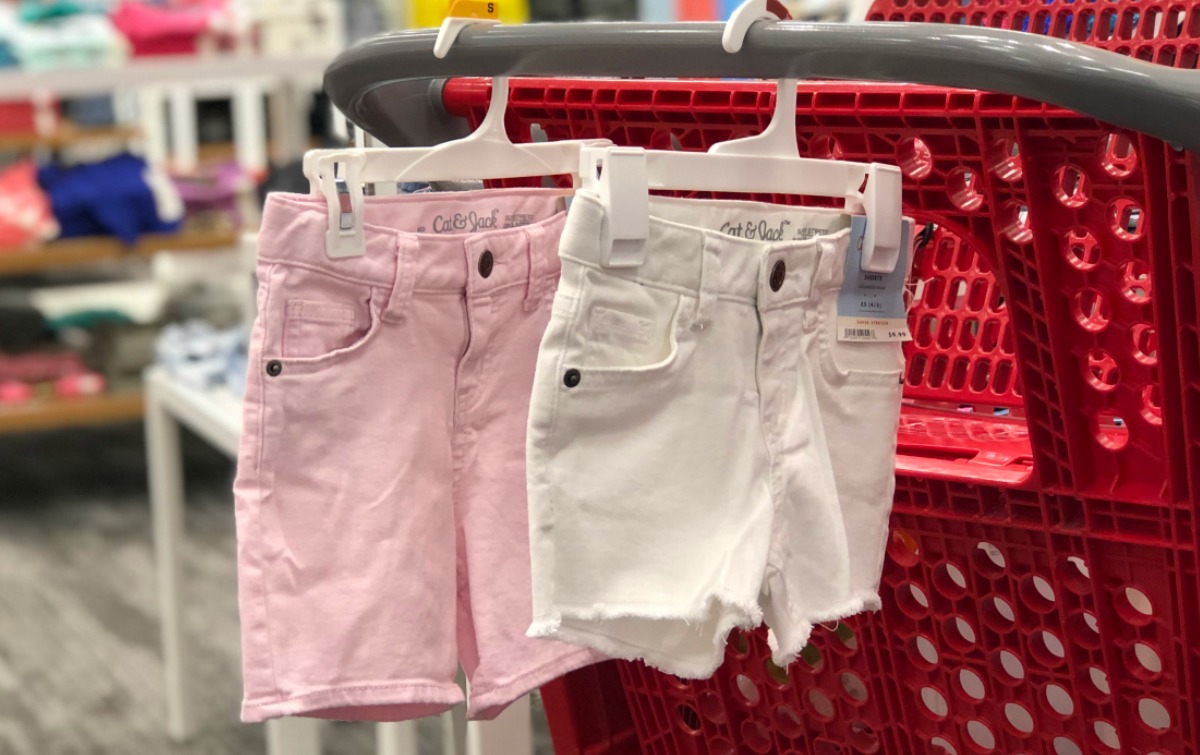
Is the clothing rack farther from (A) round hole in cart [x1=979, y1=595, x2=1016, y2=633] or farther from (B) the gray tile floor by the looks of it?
(B) the gray tile floor

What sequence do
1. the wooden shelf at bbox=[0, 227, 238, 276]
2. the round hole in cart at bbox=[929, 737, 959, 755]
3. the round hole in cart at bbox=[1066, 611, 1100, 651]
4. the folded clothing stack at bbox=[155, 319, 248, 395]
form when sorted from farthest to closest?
the wooden shelf at bbox=[0, 227, 238, 276] < the folded clothing stack at bbox=[155, 319, 248, 395] < the round hole in cart at bbox=[929, 737, 959, 755] < the round hole in cart at bbox=[1066, 611, 1100, 651]

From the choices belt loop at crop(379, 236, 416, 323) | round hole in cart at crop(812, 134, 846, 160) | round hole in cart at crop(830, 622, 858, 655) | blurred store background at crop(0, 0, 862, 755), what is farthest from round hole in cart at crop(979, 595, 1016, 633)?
blurred store background at crop(0, 0, 862, 755)

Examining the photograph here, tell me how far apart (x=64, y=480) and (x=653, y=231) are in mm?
3715

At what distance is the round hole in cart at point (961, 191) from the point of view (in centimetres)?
86

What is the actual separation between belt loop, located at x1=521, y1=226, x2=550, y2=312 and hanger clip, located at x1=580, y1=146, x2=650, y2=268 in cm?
18

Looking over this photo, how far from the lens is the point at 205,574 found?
11.1 feet

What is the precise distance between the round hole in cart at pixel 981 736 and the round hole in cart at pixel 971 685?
20 mm

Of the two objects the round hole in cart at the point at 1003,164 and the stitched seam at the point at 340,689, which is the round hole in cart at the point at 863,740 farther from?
the round hole in cart at the point at 1003,164

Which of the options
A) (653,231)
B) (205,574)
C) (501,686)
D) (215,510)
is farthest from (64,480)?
(653,231)

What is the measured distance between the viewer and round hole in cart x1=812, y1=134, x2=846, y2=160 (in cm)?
92

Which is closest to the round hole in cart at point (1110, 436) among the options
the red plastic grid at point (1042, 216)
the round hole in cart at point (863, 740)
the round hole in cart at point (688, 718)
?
the red plastic grid at point (1042, 216)

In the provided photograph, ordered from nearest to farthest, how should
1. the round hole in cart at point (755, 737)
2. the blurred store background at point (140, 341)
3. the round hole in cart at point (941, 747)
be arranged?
the round hole in cart at point (941, 747) < the round hole in cart at point (755, 737) < the blurred store background at point (140, 341)

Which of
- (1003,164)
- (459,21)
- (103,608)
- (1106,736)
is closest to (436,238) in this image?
(459,21)

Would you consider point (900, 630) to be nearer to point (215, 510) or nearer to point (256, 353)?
point (256, 353)
